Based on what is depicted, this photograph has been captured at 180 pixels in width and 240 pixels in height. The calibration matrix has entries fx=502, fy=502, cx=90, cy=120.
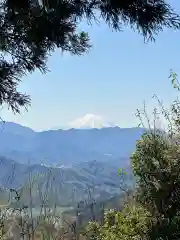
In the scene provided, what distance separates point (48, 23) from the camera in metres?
2.59

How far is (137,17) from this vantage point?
2557 mm

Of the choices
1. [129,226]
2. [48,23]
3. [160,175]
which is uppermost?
[48,23]

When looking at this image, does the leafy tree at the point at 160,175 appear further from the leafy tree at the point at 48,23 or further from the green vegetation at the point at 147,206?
the leafy tree at the point at 48,23

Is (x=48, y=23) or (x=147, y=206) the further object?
(x=147, y=206)

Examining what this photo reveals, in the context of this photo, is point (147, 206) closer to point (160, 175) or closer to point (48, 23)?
point (160, 175)

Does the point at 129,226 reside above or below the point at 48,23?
below

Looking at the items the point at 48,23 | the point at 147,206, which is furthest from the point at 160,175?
the point at 48,23

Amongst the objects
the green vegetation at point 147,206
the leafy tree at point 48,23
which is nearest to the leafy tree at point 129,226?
the green vegetation at point 147,206

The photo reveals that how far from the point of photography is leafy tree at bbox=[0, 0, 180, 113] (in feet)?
8.19

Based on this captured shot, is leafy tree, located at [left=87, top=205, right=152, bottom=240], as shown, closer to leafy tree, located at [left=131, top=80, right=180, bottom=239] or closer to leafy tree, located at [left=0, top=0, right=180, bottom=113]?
leafy tree, located at [left=131, top=80, right=180, bottom=239]

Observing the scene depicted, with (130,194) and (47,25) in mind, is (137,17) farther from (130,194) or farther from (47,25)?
(130,194)

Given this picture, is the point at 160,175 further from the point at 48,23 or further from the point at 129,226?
the point at 48,23

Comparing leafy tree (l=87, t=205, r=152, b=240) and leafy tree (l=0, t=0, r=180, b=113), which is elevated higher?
leafy tree (l=0, t=0, r=180, b=113)

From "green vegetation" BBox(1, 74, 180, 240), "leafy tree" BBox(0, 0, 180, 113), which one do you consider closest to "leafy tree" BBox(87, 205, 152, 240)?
"green vegetation" BBox(1, 74, 180, 240)
